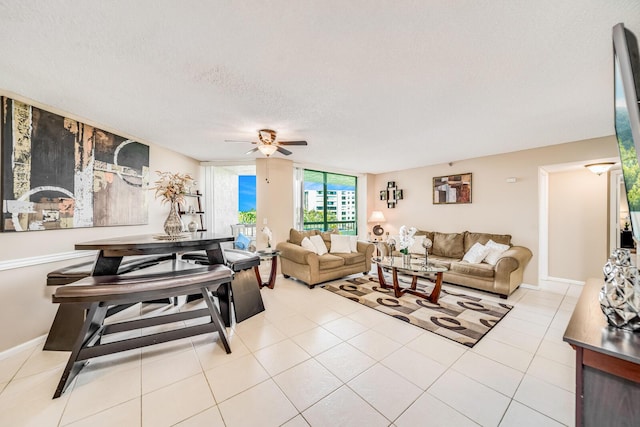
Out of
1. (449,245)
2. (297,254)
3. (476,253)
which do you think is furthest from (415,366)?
(449,245)

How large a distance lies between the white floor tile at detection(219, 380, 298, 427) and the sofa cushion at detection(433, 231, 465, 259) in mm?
4176

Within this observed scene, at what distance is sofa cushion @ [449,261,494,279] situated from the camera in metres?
3.54

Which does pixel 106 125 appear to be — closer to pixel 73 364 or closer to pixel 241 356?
pixel 73 364

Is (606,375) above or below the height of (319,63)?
below

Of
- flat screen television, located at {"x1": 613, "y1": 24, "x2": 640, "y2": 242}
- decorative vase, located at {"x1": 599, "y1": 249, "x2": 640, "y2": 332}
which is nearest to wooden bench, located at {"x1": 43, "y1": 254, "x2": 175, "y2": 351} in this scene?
decorative vase, located at {"x1": 599, "y1": 249, "x2": 640, "y2": 332}

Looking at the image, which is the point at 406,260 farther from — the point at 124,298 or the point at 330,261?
the point at 124,298

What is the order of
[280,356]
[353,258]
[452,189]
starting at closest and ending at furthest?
[280,356], [353,258], [452,189]

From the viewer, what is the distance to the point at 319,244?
4551 mm

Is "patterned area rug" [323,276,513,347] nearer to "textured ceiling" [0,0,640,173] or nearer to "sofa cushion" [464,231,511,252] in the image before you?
"sofa cushion" [464,231,511,252]

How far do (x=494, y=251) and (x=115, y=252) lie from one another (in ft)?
16.7

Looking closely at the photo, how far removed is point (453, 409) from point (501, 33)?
96.1 inches

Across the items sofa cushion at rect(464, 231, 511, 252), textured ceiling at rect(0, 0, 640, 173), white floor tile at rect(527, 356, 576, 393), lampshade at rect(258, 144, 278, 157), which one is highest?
textured ceiling at rect(0, 0, 640, 173)

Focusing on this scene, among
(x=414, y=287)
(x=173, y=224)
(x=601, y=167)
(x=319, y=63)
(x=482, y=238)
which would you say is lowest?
(x=414, y=287)

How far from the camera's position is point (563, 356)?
203 cm
